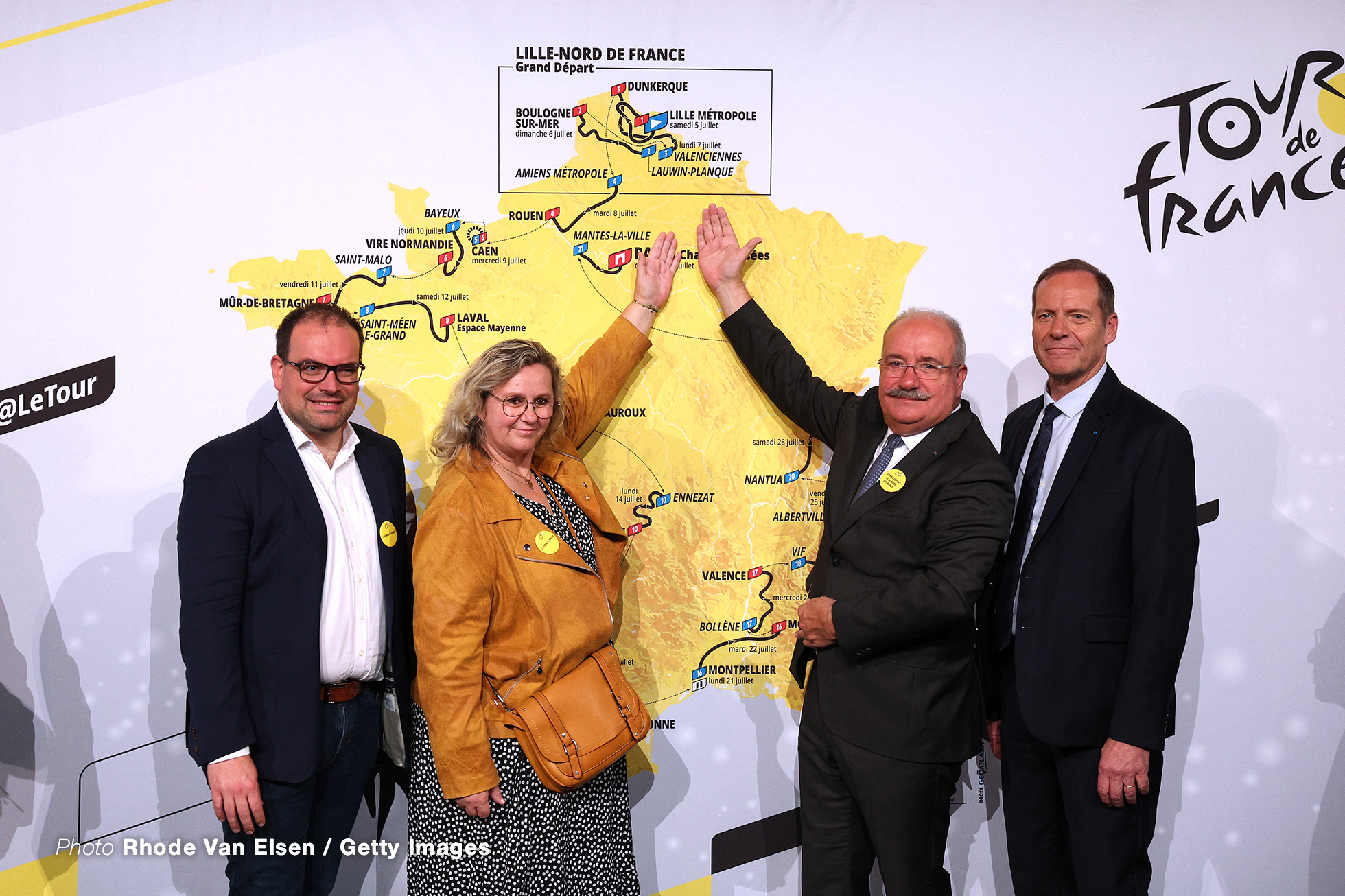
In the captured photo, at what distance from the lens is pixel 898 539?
2453mm

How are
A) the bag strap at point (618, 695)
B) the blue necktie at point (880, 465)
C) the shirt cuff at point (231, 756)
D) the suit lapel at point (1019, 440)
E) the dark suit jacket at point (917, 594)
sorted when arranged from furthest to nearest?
the suit lapel at point (1019, 440), the blue necktie at point (880, 465), the bag strap at point (618, 695), the dark suit jacket at point (917, 594), the shirt cuff at point (231, 756)

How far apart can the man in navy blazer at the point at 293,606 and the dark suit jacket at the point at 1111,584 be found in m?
1.86

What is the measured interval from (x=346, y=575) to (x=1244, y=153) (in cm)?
338

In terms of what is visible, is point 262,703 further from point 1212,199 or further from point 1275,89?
point 1275,89

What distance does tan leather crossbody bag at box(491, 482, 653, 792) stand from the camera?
2.34 m

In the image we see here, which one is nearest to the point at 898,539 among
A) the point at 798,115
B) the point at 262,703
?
the point at 798,115

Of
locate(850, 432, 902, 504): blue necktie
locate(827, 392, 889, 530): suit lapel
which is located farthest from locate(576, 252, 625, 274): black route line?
locate(850, 432, 902, 504): blue necktie

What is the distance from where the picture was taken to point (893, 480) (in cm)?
246

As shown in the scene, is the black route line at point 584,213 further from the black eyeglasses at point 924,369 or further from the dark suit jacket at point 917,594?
the dark suit jacket at point 917,594

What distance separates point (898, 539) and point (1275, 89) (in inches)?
89.4

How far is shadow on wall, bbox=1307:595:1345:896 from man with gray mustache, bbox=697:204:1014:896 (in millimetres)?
1594

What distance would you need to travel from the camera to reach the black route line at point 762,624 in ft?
10.2

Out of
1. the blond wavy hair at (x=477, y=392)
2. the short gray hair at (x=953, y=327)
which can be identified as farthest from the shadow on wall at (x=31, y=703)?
the short gray hair at (x=953, y=327)

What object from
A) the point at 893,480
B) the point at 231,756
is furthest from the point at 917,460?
the point at 231,756
